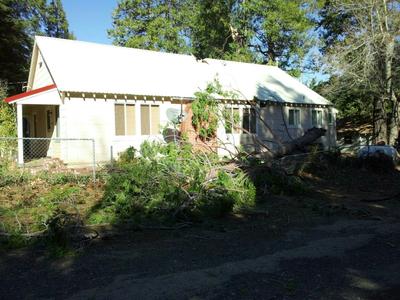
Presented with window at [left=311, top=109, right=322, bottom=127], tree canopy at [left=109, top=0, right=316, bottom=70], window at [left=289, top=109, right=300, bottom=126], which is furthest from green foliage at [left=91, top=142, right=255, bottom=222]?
tree canopy at [left=109, top=0, right=316, bottom=70]

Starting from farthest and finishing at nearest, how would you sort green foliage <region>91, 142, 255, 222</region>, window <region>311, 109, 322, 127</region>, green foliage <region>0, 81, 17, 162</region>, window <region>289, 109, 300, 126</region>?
window <region>311, 109, 322, 127</region>, window <region>289, 109, 300, 126</region>, green foliage <region>0, 81, 17, 162</region>, green foliage <region>91, 142, 255, 222</region>

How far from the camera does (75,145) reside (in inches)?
676

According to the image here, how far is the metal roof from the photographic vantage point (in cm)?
1816

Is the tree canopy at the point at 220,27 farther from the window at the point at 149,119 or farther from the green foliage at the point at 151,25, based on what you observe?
the window at the point at 149,119

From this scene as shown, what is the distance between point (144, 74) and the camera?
67.9 ft

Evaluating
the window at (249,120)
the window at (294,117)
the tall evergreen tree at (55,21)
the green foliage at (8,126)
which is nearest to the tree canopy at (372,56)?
the window at (294,117)

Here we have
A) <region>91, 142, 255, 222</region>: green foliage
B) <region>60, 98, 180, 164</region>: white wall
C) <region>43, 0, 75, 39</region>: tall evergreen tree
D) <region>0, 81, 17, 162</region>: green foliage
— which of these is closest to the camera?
<region>91, 142, 255, 222</region>: green foliage

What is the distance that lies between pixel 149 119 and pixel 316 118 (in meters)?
12.2

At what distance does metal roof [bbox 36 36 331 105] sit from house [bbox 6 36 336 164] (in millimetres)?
41

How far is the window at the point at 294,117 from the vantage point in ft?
84.0

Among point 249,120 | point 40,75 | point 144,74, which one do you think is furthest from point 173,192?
point 249,120

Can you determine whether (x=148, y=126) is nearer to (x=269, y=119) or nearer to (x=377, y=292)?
(x=269, y=119)

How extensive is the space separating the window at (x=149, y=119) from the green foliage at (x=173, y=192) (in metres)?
8.01

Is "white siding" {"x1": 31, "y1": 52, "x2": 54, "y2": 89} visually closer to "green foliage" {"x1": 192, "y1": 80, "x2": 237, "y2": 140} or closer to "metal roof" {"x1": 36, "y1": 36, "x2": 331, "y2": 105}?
"metal roof" {"x1": 36, "y1": 36, "x2": 331, "y2": 105}
